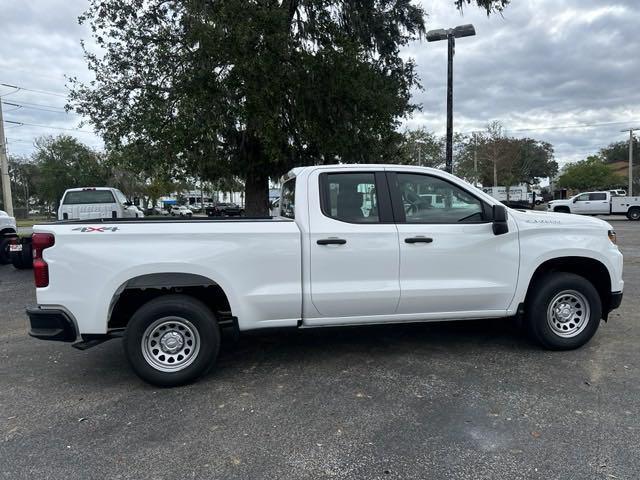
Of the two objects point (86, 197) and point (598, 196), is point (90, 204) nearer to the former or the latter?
point (86, 197)

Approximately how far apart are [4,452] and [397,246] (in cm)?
338


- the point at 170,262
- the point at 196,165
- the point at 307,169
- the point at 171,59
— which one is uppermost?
the point at 171,59

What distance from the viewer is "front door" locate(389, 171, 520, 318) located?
4.50 m

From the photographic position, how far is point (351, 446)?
318cm

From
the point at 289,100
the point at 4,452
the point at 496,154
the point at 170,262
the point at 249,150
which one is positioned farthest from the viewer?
the point at 496,154

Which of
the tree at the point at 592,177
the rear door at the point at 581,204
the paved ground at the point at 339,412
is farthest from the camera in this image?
the tree at the point at 592,177

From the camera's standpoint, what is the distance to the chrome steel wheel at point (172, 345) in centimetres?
412

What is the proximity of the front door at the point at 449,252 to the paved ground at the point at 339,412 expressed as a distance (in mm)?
629

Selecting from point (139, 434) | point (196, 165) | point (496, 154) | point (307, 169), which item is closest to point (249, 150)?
point (196, 165)

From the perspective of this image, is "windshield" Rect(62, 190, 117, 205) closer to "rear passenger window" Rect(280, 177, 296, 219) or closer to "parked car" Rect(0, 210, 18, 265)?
"parked car" Rect(0, 210, 18, 265)

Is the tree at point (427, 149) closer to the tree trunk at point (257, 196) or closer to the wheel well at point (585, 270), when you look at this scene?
the tree trunk at point (257, 196)

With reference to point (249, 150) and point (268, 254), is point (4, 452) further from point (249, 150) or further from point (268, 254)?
point (249, 150)

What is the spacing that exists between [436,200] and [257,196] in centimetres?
1148

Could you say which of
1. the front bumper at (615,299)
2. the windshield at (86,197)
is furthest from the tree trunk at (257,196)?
the front bumper at (615,299)
